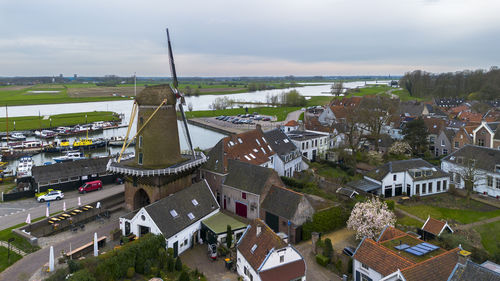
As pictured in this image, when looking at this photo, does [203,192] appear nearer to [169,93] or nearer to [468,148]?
[169,93]

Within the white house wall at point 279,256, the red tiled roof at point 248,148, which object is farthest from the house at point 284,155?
the white house wall at point 279,256

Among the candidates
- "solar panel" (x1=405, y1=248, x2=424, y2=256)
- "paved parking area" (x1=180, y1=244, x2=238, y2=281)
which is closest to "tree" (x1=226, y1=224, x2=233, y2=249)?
"paved parking area" (x1=180, y1=244, x2=238, y2=281)

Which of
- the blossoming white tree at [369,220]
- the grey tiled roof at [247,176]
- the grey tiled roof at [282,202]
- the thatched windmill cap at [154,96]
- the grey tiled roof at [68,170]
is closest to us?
the blossoming white tree at [369,220]

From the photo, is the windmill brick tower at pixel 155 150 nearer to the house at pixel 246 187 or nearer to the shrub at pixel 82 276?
the house at pixel 246 187

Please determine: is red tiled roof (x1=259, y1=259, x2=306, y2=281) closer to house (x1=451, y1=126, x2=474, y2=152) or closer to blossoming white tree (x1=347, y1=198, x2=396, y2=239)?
blossoming white tree (x1=347, y1=198, x2=396, y2=239)

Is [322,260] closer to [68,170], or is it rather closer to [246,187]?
[246,187]

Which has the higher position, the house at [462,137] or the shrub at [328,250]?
the house at [462,137]

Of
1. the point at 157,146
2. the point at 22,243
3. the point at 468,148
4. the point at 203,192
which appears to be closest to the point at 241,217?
the point at 203,192
